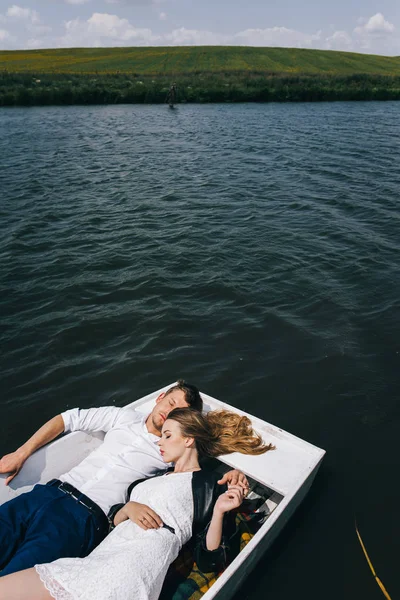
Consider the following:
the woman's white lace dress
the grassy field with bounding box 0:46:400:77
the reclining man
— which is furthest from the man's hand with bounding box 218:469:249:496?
the grassy field with bounding box 0:46:400:77

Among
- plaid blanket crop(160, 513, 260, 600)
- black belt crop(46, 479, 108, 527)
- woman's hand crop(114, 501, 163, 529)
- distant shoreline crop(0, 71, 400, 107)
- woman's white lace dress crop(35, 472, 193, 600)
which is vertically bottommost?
plaid blanket crop(160, 513, 260, 600)

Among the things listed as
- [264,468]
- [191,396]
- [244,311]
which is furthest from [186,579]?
[244,311]

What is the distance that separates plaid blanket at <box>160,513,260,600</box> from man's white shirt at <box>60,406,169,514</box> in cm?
78

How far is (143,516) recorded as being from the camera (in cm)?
388

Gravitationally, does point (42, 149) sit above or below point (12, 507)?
above

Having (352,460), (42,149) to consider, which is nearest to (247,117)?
(42,149)

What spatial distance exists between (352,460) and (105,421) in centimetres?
327

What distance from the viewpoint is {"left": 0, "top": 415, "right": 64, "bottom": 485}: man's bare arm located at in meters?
4.81

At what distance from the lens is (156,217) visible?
49.2 feet

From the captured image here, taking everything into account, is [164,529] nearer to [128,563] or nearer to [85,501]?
[128,563]

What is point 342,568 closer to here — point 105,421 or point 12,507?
point 105,421

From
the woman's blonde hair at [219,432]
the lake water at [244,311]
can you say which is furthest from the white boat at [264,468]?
the lake water at [244,311]

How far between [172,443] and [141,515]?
0.78 meters

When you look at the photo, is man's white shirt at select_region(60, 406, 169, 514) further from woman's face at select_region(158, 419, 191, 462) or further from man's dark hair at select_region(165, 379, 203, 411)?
man's dark hair at select_region(165, 379, 203, 411)
